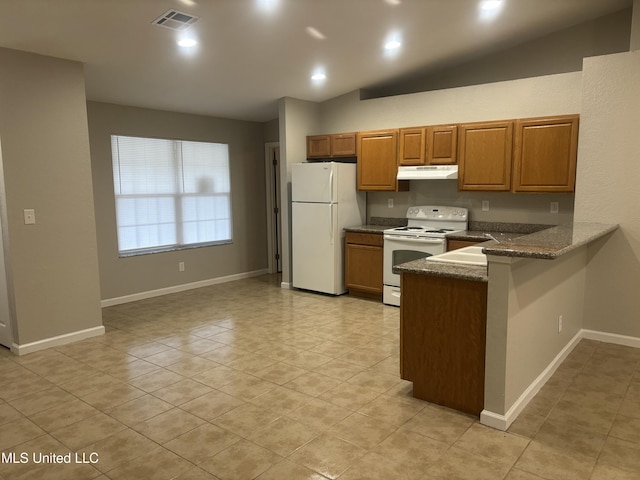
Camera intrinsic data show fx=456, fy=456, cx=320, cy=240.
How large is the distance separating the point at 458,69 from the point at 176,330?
422 centimetres

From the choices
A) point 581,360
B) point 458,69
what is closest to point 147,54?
point 458,69

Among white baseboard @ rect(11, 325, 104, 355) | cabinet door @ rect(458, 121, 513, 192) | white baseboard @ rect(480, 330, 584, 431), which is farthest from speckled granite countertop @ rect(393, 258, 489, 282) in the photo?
white baseboard @ rect(11, 325, 104, 355)

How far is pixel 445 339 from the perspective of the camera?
8.94 feet

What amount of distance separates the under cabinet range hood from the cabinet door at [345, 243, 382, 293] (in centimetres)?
89

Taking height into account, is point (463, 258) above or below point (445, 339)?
above

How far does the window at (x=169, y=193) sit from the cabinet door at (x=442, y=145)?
2979mm

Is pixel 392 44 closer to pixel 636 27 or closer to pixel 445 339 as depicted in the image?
pixel 636 27

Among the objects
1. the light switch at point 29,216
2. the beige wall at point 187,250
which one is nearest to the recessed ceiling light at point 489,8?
the beige wall at point 187,250

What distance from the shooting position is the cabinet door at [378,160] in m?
5.33

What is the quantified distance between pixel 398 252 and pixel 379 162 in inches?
45.2

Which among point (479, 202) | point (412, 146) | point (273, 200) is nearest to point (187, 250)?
point (273, 200)

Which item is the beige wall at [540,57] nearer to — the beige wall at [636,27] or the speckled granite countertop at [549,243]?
the beige wall at [636,27]

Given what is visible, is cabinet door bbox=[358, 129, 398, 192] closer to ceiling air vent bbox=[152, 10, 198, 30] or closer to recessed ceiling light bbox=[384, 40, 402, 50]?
recessed ceiling light bbox=[384, 40, 402, 50]

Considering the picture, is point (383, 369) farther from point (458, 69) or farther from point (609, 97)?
point (458, 69)
